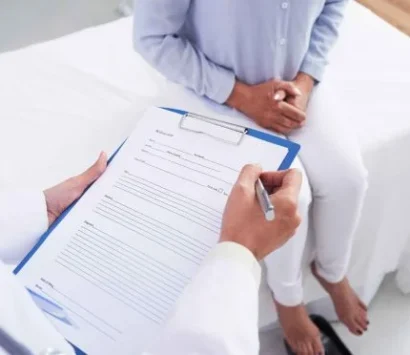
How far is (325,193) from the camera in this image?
100 centimetres

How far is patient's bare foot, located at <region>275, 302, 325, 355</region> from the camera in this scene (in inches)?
43.9

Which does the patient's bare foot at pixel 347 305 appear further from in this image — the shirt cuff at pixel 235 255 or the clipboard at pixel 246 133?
the shirt cuff at pixel 235 255

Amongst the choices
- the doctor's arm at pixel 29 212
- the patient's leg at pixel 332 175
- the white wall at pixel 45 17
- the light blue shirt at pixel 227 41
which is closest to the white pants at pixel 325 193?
the patient's leg at pixel 332 175

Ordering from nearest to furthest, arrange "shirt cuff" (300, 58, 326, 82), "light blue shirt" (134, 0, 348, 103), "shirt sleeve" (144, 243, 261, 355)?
"shirt sleeve" (144, 243, 261, 355) → "light blue shirt" (134, 0, 348, 103) → "shirt cuff" (300, 58, 326, 82)

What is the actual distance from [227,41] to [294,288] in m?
0.47

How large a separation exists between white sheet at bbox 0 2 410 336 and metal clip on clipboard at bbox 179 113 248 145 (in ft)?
0.62

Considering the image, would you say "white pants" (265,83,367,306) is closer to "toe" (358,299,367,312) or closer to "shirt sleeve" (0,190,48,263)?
"toe" (358,299,367,312)

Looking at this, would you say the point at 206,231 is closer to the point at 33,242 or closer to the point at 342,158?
the point at 33,242

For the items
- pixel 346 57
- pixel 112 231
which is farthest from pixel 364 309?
pixel 112 231

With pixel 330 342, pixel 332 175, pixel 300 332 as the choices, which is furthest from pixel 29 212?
pixel 330 342

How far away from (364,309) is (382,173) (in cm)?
32

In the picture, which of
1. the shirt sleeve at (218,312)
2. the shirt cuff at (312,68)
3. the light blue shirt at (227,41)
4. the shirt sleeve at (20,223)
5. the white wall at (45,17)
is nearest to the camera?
the shirt sleeve at (218,312)

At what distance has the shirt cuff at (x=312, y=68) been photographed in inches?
42.0

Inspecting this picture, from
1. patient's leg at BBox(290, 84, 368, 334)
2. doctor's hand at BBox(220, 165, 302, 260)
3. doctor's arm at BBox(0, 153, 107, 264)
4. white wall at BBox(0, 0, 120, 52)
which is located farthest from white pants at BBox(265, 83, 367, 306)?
white wall at BBox(0, 0, 120, 52)
